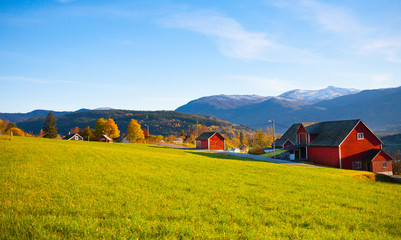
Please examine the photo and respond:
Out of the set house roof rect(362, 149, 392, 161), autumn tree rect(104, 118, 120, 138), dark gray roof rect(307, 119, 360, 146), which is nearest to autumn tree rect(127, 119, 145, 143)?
autumn tree rect(104, 118, 120, 138)

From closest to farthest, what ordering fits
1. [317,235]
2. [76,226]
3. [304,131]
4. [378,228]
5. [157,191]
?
[76,226]
[317,235]
[378,228]
[157,191]
[304,131]

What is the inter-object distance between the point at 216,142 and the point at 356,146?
39.8 metres

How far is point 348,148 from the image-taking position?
51219 millimetres

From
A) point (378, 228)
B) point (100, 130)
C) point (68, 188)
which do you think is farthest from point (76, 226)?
point (100, 130)

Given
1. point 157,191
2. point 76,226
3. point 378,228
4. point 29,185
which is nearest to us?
point 76,226

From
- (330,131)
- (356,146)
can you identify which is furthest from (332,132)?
(356,146)

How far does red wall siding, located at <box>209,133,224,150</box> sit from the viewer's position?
79000 millimetres

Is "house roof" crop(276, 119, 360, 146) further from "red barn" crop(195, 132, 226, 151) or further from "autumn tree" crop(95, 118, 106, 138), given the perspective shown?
"autumn tree" crop(95, 118, 106, 138)

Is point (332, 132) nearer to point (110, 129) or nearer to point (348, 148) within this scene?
point (348, 148)

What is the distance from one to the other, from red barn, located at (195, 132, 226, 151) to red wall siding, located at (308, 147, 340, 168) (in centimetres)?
3084

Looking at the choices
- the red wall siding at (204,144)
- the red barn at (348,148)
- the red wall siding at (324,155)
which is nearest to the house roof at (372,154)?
the red barn at (348,148)

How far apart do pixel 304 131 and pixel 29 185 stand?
2268 inches

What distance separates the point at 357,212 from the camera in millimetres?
11352

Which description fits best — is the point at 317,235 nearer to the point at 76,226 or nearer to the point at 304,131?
the point at 76,226
